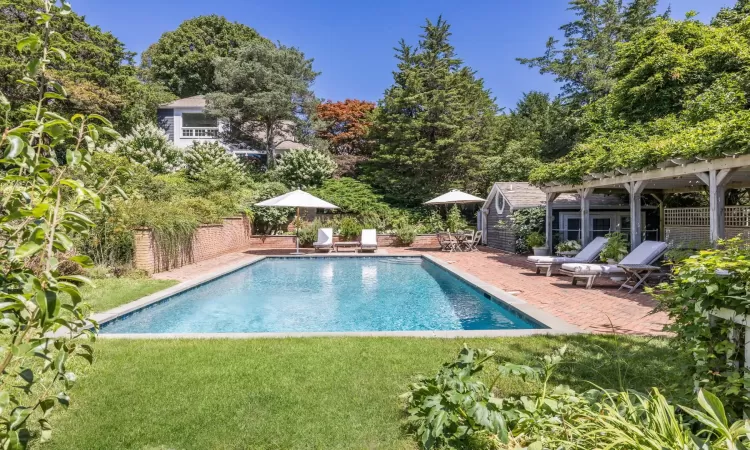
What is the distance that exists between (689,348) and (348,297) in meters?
8.42

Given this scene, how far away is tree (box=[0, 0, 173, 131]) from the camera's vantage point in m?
21.4

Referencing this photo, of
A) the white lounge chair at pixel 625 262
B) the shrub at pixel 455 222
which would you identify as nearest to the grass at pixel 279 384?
the white lounge chair at pixel 625 262

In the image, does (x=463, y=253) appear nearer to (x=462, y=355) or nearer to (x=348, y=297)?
(x=348, y=297)

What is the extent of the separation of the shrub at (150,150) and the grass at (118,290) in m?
13.3

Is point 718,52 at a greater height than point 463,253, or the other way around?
point 718,52

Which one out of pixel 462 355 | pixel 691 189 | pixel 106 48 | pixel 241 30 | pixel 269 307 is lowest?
pixel 269 307

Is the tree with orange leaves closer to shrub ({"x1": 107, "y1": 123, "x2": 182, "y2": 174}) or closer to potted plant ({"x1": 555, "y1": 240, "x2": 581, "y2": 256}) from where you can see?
shrub ({"x1": 107, "y1": 123, "x2": 182, "y2": 174})

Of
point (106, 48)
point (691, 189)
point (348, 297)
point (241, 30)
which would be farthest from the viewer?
point (241, 30)

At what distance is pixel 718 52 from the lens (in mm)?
14984

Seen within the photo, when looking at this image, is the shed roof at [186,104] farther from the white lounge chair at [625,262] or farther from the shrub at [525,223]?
the white lounge chair at [625,262]

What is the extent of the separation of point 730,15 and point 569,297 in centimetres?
1847

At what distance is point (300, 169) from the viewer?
2620 centimetres

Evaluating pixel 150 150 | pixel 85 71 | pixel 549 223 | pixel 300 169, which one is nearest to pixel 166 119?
pixel 85 71

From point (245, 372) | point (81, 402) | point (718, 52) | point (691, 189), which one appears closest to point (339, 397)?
point (245, 372)
